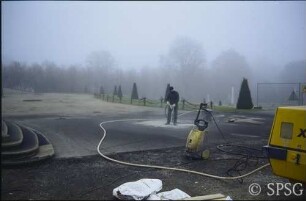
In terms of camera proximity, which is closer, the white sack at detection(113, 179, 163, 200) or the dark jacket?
the white sack at detection(113, 179, 163, 200)

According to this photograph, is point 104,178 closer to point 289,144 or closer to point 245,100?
point 289,144

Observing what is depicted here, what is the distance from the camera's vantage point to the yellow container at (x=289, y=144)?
194 inches

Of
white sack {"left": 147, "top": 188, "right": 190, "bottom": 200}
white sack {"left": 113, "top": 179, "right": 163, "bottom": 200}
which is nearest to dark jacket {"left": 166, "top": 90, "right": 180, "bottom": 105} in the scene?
white sack {"left": 113, "top": 179, "right": 163, "bottom": 200}

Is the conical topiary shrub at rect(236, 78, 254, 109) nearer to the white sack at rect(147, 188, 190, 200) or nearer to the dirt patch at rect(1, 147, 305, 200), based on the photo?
the dirt patch at rect(1, 147, 305, 200)

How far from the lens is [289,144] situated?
5.06 m

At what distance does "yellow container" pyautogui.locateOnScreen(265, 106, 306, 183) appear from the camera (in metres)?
4.93

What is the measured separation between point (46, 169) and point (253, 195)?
4451mm

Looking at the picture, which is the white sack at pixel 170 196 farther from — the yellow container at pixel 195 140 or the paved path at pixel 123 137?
the paved path at pixel 123 137

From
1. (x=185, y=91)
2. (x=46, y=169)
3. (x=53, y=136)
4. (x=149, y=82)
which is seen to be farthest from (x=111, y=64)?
(x=46, y=169)

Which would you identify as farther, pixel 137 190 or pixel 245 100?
pixel 245 100

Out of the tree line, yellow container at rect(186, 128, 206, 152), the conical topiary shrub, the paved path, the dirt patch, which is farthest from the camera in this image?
the tree line

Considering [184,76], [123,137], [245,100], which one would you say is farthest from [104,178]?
[184,76]

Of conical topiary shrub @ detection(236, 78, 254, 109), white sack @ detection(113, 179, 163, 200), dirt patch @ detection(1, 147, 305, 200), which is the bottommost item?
dirt patch @ detection(1, 147, 305, 200)

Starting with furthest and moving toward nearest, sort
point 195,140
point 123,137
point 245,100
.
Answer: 1. point 245,100
2. point 123,137
3. point 195,140
